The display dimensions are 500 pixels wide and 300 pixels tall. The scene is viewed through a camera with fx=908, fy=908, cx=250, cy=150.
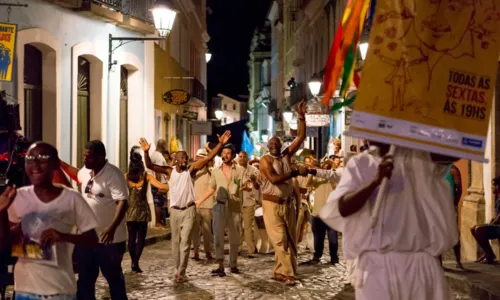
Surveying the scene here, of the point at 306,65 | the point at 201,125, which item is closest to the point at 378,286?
the point at 201,125

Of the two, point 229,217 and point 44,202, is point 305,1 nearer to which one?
point 229,217

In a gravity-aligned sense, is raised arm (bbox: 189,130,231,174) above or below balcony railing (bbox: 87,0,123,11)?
below

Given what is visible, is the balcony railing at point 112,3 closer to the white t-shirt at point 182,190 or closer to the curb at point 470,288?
the white t-shirt at point 182,190

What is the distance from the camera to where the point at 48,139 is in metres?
17.2

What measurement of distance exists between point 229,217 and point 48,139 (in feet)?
16.4

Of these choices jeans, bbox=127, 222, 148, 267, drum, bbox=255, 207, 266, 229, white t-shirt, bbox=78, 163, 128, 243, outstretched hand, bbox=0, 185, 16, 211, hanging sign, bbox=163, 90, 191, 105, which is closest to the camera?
outstretched hand, bbox=0, 185, 16, 211

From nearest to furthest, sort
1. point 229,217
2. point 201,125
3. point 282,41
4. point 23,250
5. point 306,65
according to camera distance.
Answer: point 23,250 → point 229,217 → point 201,125 → point 306,65 → point 282,41

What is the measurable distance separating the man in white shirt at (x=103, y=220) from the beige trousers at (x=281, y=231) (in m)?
3.80

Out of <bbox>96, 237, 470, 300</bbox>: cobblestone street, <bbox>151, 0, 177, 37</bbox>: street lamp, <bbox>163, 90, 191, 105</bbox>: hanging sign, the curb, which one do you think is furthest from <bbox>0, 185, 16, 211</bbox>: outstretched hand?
<bbox>163, 90, 191, 105</bbox>: hanging sign

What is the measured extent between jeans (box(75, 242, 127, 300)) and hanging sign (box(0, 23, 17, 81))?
498cm

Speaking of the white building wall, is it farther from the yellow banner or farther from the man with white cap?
the yellow banner

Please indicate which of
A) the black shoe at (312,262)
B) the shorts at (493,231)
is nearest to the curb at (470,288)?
the shorts at (493,231)

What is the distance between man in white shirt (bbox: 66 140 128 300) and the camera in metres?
8.50

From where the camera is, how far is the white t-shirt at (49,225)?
548cm
